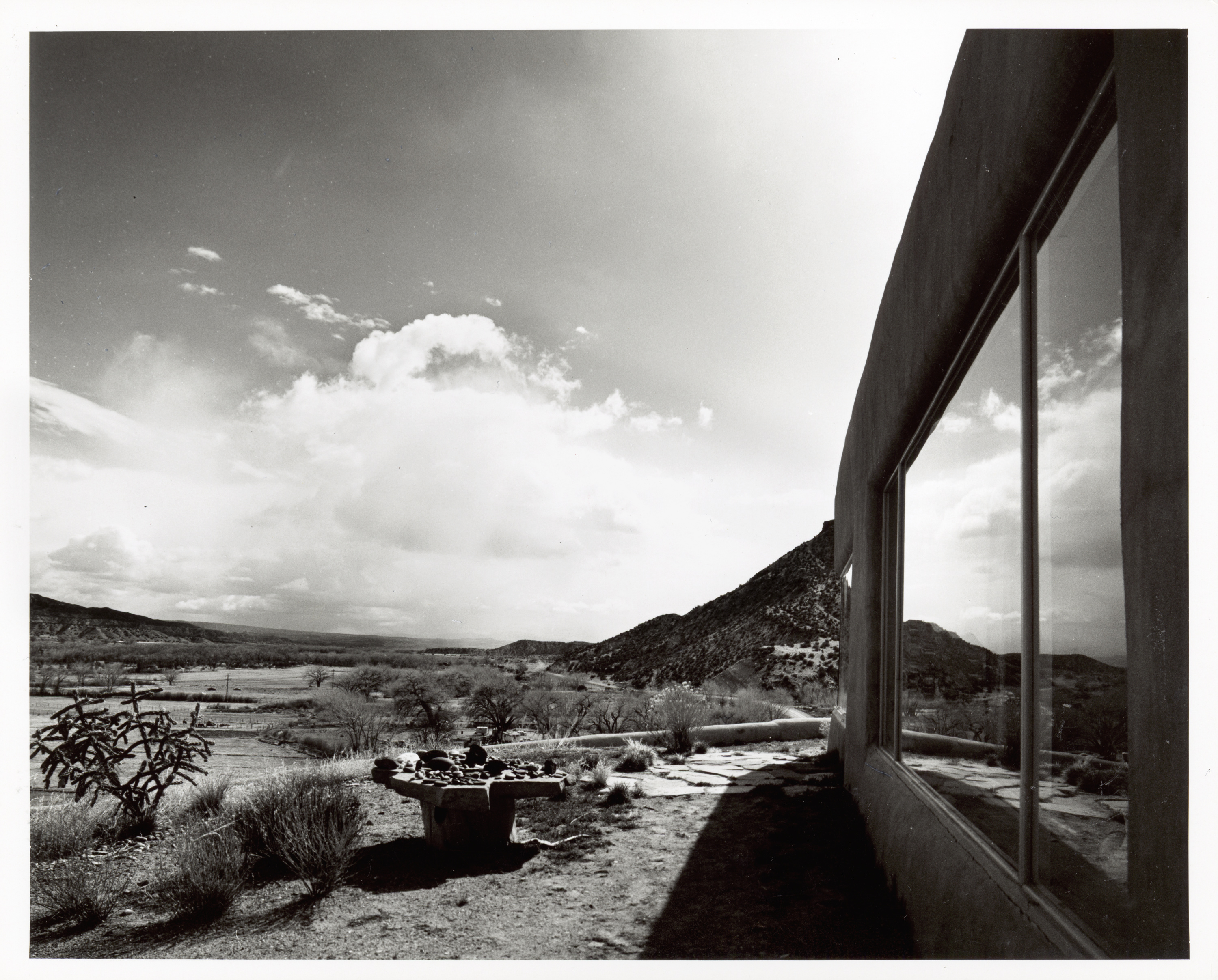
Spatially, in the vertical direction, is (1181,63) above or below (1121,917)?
above

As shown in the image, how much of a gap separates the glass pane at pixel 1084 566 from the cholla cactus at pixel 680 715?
9.84m

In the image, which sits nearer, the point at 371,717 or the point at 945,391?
the point at 945,391

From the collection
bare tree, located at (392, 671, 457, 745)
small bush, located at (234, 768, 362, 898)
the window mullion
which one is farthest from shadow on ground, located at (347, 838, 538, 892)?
bare tree, located at (392, 671, 457, 745)

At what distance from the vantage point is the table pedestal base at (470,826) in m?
6.40

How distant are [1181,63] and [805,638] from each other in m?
34.1

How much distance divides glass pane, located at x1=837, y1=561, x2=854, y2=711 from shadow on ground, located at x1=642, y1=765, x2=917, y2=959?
395 cm

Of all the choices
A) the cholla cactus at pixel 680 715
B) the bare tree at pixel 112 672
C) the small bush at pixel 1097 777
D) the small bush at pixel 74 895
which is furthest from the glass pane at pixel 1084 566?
the bare tree at pixel 112 672

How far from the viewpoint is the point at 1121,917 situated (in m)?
2.17

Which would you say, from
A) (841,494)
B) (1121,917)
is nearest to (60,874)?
(1121,917)

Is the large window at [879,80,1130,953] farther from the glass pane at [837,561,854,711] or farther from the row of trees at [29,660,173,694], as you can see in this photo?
the row of trees at [29,660,173,694]

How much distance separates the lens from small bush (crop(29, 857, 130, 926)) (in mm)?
5066

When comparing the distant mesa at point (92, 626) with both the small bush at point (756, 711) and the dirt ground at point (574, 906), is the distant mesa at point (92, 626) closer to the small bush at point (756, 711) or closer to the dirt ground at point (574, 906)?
the small bush at point (756, 711)

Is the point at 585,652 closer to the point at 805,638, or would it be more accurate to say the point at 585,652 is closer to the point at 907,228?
the point at 805,638
